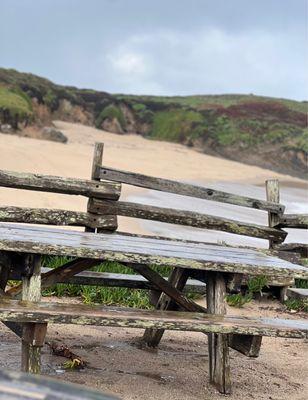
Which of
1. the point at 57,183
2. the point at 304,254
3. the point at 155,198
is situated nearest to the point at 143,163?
the point at 155,198

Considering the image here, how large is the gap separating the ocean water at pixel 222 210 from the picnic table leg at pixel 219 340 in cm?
606

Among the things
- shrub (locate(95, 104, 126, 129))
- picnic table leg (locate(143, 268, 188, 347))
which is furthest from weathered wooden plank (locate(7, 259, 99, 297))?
shrub (locate(95, 104, 126, 129))

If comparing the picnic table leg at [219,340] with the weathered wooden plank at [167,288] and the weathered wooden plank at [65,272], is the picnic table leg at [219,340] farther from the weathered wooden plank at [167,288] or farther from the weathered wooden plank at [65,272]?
the weathered wooden plank at [65,272]

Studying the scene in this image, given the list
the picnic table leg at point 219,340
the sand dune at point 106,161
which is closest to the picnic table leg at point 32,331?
the picnic table leg at point 219,340

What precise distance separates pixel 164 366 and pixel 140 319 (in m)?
1.16

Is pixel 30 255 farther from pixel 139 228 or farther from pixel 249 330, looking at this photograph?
pixel 139 228

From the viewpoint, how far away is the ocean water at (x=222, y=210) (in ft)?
38.5

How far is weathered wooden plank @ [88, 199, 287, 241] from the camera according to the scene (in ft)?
20.4

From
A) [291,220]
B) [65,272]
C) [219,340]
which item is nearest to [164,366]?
[219,340]

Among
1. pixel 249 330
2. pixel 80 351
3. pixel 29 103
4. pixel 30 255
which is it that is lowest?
pixel 80 351

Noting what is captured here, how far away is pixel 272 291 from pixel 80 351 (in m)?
3.42

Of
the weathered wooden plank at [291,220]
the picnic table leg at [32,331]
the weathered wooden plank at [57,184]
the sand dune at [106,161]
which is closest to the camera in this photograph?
the picnic table leg at [32,331]

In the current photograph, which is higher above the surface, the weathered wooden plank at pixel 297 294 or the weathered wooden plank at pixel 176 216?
the weathered wooden plank at pixel 176 216

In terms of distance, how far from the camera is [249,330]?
355 centimetres
